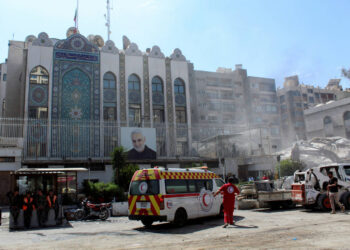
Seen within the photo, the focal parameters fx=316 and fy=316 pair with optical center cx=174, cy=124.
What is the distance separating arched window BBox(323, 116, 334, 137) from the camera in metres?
51.1

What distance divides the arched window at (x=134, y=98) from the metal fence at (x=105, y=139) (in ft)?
4.70

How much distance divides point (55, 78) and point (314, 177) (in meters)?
24.6

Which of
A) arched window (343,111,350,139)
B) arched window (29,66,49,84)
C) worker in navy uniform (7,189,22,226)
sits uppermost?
arched window (29,66,49,84)

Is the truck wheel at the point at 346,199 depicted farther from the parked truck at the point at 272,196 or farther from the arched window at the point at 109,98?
the arched window at the point at 109,98

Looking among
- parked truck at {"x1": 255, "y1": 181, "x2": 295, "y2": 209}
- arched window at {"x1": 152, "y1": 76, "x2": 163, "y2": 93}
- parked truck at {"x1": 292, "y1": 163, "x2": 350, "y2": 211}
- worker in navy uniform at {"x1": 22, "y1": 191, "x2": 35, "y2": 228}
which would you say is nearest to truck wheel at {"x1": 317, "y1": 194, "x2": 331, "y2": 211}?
parked truck at {"x1": 292, "y1": 163, "x2": 350, "y2": 211}

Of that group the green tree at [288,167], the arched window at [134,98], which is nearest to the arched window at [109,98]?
the arched window at [134,98]

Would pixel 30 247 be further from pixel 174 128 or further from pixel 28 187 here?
pixel 174 128

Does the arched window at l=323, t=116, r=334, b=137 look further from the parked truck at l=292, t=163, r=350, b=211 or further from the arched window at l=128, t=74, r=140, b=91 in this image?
the parked truck at l=292, t=163, r=350, b=211

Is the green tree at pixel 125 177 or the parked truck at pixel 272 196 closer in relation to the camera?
the parked truck at pixel 272 196

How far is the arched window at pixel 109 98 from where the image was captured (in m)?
31.8

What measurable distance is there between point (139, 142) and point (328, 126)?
36.9 m

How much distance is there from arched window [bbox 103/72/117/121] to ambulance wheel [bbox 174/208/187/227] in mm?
21786

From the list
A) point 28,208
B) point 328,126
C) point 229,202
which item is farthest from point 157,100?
point 328,126

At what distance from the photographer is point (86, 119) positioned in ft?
99.3
